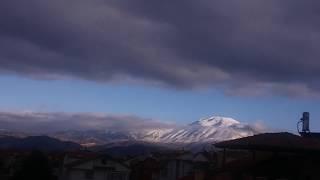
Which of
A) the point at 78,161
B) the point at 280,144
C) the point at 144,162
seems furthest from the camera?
the point at 144,162

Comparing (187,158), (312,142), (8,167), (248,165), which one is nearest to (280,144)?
(312,142)

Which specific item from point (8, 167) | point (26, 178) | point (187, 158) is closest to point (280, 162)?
point (26, 178)

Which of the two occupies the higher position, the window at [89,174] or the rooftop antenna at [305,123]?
the rooftop antenna at [305,123]

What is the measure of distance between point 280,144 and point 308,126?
42.1 ft

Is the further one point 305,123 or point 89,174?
point 89,174

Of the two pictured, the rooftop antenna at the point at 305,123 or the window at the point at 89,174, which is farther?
the window at the point at 89,174

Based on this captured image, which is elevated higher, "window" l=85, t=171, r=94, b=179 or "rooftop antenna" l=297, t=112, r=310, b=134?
"rooftop antenna" l=297, t=112, r=310, b=134

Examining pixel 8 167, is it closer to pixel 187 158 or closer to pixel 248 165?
pixel 187 158

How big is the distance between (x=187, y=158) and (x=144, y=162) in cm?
829

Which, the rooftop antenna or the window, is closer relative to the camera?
the rooftop antenna

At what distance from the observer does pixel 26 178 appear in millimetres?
56500

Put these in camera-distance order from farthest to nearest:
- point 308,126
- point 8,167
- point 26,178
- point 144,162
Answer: point 144,162
point 8,167
point 26,178
point 308,126

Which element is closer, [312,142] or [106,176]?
[312,142]

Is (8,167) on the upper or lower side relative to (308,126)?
lower
